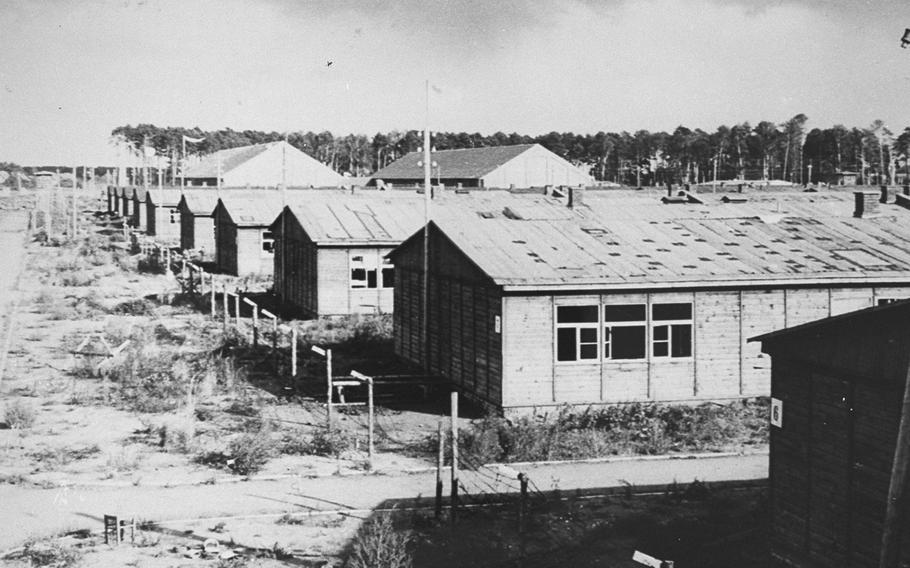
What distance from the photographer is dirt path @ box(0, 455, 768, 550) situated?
14.9 metres

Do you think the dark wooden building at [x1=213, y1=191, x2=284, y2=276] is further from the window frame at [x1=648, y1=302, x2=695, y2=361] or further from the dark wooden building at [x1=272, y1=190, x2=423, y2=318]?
the window frame at [x1=648, y1=302, x2=695, y2=361]

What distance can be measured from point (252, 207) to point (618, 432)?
3525 cm

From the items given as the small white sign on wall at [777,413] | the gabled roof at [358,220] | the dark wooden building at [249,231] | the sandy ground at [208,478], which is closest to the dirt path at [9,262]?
the sandy ground at [208,478]

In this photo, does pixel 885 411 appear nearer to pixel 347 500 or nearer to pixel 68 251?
pixel 347 500

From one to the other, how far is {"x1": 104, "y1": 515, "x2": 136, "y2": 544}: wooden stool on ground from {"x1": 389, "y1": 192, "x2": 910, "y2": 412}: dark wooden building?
9250 millimetres

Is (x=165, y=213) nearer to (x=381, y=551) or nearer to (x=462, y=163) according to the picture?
(x=462, y=163)

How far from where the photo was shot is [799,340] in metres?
12.4

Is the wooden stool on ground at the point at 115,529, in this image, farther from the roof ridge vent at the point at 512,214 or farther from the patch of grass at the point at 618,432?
the roof ridge vent at the point at 512,214

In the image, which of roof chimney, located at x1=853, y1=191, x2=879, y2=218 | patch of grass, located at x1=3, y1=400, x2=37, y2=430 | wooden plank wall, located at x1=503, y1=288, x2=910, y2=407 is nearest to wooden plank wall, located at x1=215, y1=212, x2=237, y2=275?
patch of grass, located at x1=3, y1=400, x2=37, y2=430

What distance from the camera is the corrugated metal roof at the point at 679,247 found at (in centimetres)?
2184

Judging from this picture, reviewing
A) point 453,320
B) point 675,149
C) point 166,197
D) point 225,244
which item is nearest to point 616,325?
point 453,320

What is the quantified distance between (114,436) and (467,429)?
24.2ft

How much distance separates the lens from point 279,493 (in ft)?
52.4

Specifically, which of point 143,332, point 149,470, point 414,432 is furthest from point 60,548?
point 143,332
